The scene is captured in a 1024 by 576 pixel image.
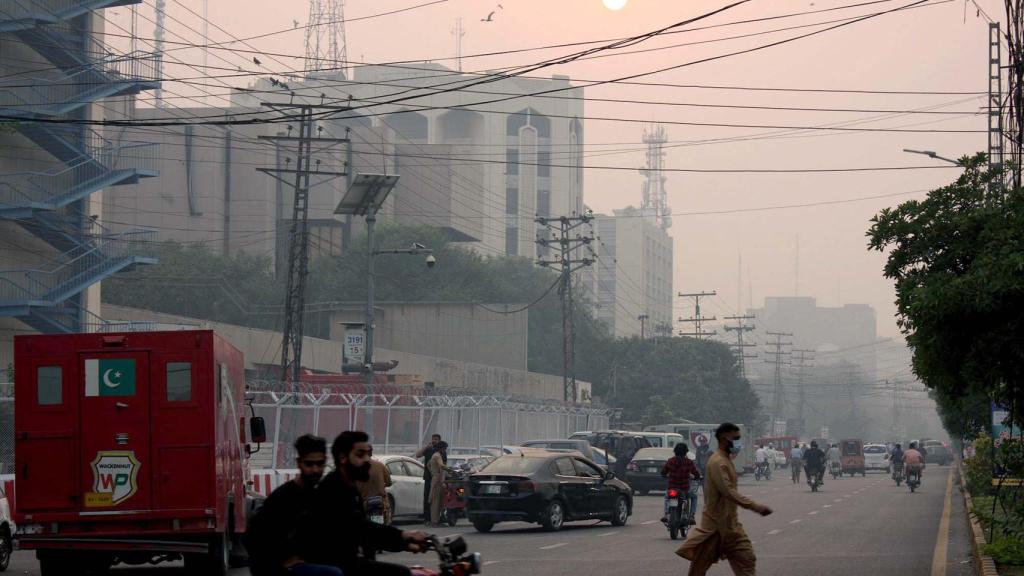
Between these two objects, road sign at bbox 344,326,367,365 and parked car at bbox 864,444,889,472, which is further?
parked car at bbox 864,444,889,472

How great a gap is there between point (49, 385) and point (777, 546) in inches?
456

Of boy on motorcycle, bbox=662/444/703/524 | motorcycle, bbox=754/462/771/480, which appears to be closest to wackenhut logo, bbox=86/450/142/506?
boy on motorcycle, bbox=662/444/703/524

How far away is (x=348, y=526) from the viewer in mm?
7895

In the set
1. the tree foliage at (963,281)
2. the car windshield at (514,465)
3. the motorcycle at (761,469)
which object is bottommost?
the motorcycle at (761,469)

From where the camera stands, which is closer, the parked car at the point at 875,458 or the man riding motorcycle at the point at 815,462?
the man riding motorcycle at the point at 815,462

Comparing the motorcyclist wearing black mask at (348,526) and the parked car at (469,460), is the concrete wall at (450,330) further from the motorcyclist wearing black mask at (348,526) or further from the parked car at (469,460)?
the motorcyclist wearing black mask at (348,526)

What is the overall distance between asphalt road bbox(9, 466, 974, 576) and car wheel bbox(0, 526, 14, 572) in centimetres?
24

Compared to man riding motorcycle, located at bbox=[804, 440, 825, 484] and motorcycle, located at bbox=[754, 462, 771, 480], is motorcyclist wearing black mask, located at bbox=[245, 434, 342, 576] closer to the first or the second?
man riding motorcycle, located at bbox=[804, 440, 825, 484]

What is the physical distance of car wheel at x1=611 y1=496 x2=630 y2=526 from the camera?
28.4m

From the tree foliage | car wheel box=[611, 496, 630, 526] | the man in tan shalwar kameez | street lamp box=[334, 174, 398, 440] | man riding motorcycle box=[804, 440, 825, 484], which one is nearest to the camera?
the man in tan shalwar kameez

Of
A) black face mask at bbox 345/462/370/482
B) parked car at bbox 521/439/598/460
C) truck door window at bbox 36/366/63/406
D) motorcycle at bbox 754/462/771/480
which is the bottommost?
motorcycle at bbox 754/462/771/480

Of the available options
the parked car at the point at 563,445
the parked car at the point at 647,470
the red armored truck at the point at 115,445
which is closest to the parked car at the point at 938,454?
the parked car at the point at 647,470

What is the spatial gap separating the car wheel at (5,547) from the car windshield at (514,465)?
385 inches

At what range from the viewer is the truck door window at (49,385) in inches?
653
